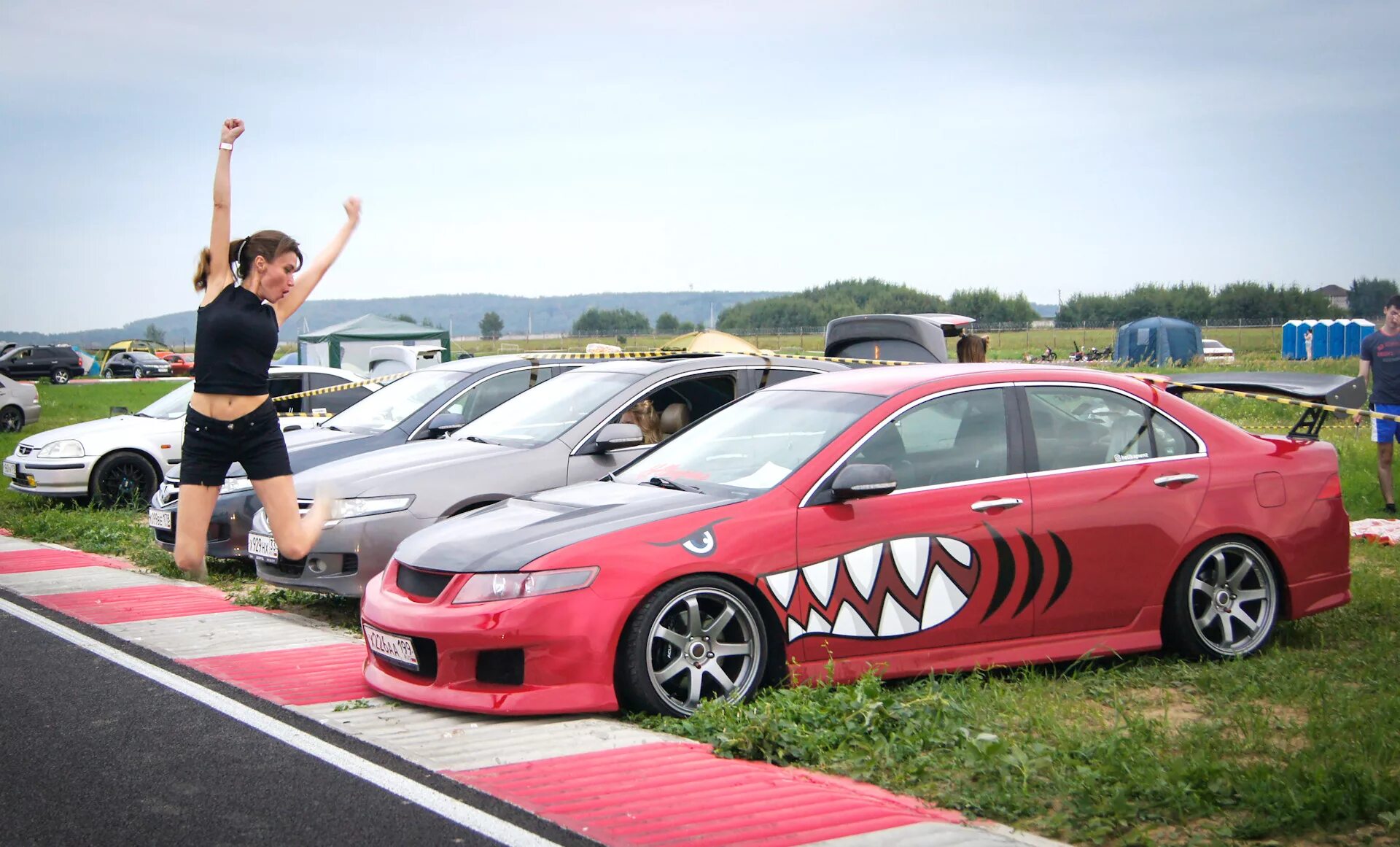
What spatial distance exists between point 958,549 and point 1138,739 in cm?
134

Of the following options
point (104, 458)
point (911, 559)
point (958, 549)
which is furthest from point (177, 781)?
point (104, 458)

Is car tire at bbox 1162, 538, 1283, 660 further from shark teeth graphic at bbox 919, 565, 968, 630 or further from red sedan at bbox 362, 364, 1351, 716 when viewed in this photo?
shark teeth graphic at bbox 919, 565, 968, 630

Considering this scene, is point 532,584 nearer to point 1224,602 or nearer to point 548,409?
point 1224,602

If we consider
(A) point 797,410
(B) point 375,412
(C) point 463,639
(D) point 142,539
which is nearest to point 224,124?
(C) point 463,639

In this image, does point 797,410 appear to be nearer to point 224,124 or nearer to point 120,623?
point 224,124

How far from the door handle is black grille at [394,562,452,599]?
2350 mm

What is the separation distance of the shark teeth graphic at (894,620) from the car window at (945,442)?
530mm

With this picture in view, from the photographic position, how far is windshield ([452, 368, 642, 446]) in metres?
8.45

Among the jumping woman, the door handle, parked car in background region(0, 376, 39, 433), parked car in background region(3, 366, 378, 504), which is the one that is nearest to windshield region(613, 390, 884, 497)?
the door handle

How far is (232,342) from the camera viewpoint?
5.37 m

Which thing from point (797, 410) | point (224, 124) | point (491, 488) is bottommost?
point (491, 488)

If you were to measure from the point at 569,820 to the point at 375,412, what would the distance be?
7186 mm

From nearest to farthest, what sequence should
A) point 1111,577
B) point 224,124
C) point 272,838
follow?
point 272,838 → point 224,124 → point 1111,577

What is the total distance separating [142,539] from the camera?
11.8 meters
